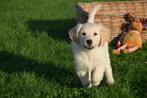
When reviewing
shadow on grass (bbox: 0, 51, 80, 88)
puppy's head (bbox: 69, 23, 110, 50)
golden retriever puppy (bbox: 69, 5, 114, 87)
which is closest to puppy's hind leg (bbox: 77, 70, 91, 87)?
golden retriever puppy (bbox: 69, 5, 114, 87)

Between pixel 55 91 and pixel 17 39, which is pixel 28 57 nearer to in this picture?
pixel 17 39

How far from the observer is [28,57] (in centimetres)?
752

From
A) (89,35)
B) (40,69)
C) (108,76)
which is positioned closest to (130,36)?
(40,69)

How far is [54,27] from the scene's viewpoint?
A: 10062 millimetres

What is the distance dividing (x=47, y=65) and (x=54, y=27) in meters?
3.12

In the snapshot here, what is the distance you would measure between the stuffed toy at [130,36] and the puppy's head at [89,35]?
7.34ft

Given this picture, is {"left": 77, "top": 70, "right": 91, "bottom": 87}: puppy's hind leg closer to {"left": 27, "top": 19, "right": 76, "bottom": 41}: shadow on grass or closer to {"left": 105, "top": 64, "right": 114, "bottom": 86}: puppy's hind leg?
{"left": 105, "top": 64, "right": 114, "bottom": 86}: puppy's hind leg

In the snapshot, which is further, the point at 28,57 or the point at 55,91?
the point at 28,57

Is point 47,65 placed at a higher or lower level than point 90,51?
lower

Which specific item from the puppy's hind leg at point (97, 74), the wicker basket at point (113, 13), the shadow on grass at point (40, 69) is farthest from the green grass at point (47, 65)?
the wicker basket at point (113, 13)

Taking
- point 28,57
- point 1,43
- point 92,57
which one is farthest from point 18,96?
point 1,43

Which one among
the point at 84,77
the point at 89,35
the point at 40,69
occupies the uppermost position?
the point at 89,35

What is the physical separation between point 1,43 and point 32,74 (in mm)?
2357

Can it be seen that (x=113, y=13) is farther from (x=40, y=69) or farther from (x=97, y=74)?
(x=97, y=74)
